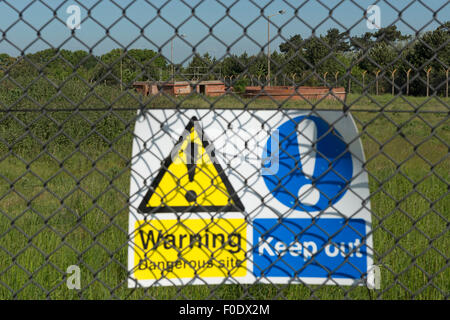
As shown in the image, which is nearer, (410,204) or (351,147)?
(351,147)

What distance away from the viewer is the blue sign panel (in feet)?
6.40

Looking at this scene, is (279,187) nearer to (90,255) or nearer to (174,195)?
(174,195)

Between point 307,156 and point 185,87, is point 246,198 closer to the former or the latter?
point 307,156

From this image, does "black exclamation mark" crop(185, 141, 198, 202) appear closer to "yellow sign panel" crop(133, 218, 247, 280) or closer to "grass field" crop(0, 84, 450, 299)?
"yellow sign panel" crop(133, 218, 247, 280)

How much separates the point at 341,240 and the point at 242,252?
44 cm

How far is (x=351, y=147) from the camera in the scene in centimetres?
195

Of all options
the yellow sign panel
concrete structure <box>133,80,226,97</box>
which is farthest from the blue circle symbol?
concrete structure <box>133,80,226,97</box>

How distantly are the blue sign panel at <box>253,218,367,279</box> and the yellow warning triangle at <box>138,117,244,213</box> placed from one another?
0.19m

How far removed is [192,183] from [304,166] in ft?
1.61

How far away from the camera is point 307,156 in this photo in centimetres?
196

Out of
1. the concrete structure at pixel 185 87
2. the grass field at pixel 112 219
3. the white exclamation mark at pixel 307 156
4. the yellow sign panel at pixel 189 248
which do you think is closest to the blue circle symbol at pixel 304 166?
the white exclamation mark at pixel 307 156

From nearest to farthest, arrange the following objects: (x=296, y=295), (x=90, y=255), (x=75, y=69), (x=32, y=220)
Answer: (x=75, y=69), (x=296, y=295), (x=90, y=255), (x=32, y=220)

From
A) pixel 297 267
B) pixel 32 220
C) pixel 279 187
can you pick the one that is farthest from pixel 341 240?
pixel 32 220

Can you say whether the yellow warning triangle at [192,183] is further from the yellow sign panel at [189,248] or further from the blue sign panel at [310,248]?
the blue sign panel at [310,248]
